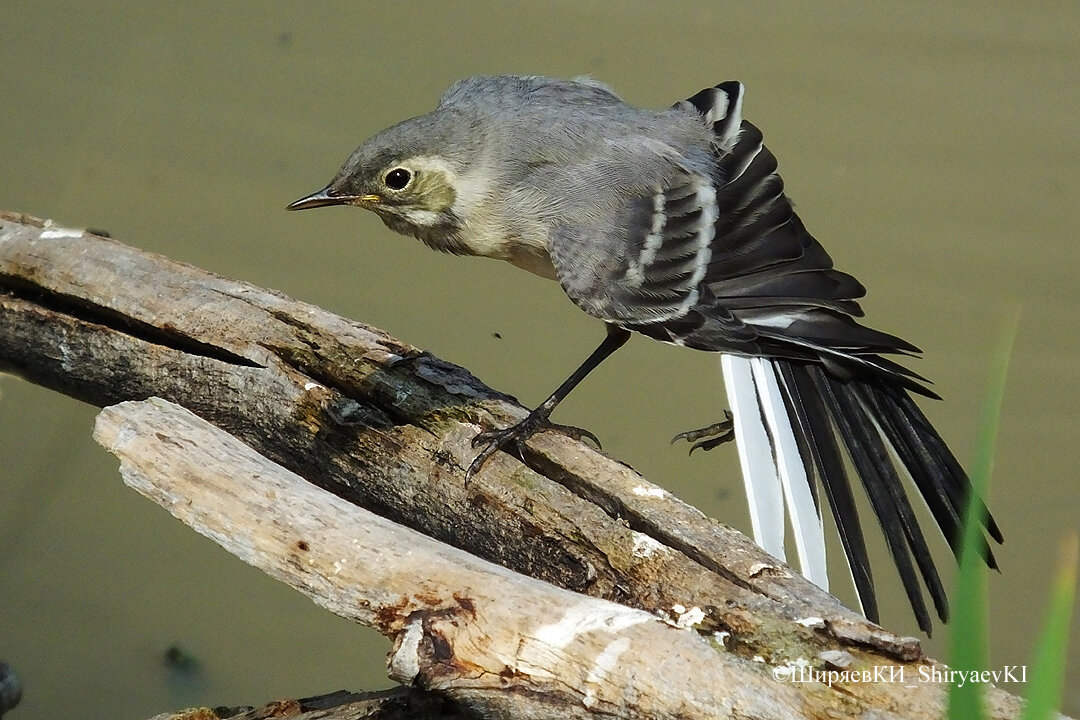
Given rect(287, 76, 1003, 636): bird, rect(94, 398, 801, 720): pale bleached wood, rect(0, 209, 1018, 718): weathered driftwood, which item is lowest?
rect(94, 398, 801, 720): pale bleached wood

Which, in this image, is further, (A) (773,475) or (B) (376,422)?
(B) (376,422)

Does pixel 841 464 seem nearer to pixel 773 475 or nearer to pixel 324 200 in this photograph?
pixel 773 475

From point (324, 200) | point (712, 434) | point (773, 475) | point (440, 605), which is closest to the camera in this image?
point (440, 605)

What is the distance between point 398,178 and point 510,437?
0.63 meters

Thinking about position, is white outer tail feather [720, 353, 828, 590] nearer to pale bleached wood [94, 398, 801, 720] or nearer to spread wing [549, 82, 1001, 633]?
spread wing [549, 82, 1001, 633]

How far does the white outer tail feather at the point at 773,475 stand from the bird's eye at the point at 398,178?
836 millimetres

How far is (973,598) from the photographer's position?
667 millimetres

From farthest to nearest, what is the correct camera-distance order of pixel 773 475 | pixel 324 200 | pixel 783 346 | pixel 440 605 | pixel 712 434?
pixel 712 434, pixel 324 200, pixel 783 346, pixel 773 475, pixel 440 605

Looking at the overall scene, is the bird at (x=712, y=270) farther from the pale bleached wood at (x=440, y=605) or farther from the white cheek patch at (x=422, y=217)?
the pale bleached wood at (x=440, y=605)

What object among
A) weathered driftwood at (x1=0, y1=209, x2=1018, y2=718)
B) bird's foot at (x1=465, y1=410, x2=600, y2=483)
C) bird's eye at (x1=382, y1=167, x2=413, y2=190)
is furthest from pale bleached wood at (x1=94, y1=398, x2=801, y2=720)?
bird's eye at (x1=382, y1=167, x2=413, y2=190)

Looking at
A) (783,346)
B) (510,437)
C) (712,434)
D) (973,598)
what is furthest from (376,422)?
(973,598)

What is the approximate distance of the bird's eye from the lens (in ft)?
7.39

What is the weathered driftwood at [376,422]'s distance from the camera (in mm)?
1702

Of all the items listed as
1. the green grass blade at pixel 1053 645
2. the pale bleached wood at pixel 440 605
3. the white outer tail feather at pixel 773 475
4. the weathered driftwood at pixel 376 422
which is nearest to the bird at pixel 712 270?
the white outer tail feather at pixel 773 475
